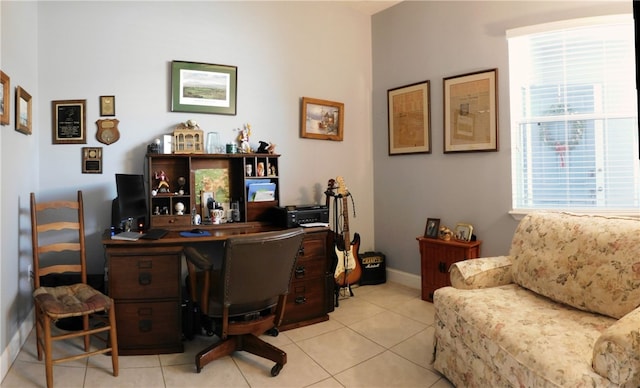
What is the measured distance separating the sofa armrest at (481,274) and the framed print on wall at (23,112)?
9.69 ft

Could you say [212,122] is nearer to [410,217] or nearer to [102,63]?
[102,63]

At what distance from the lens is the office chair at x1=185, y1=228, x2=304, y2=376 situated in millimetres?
1870

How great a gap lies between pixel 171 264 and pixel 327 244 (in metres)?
1.19

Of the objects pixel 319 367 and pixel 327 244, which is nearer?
pixel 319 367

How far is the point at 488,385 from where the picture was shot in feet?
5.37

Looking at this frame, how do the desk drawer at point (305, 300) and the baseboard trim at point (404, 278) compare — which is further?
the baseboard trim at point (404, 278)

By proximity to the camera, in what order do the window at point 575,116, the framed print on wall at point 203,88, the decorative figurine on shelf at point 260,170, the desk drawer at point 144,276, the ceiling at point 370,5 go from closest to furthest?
the desk drawer at point 144,276 < the window at point 575,116 < the framed print on wall at point 203,88 < the decorative figurine on shelf at point 260,170 < the ceiling at point 370,5

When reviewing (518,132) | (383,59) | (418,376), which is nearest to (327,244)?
(418,376)

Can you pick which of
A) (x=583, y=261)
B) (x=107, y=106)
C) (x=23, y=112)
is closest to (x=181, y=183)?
(x=107, y=106)

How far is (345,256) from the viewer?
10.9 ft

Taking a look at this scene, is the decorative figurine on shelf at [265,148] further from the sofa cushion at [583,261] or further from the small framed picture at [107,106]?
the sofa cushion at [583,261]

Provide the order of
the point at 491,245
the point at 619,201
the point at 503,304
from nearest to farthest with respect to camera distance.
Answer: the point at 503,304
the point at 619,201
the point at 491,245

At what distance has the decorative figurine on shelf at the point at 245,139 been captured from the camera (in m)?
3.13

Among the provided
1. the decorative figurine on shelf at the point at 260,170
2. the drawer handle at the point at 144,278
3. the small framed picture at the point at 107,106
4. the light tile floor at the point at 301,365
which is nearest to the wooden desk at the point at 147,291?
the drawer handle at the point at 144,278
